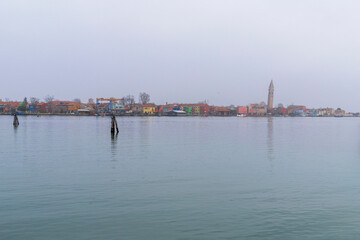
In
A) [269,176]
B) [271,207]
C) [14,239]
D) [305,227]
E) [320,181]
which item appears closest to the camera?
[14,239]

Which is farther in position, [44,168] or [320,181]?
[44,168]

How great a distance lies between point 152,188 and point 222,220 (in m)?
4.65

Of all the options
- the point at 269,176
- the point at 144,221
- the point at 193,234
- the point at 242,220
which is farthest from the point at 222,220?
the point at 269,176

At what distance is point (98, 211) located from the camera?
35.3 ft

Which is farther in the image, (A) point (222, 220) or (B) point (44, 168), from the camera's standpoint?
(B) point (44, 168)

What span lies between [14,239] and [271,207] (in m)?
7.61

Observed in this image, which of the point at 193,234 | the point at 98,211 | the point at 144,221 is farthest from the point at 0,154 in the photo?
the point at 193,234

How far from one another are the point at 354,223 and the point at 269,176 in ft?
24.0

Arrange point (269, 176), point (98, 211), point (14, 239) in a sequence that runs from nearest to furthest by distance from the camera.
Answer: point (14, 239) → point (98, 211) → point (269, 176)

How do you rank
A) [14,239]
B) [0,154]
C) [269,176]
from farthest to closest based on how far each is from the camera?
[0,154] → [269,176] → [14,239]

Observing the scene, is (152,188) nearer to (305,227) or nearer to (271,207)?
(271,207)

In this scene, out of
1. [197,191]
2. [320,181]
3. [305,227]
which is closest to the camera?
[305,227]

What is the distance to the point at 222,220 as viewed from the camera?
10086 mm

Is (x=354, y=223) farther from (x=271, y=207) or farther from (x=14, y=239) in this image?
(x=14, y=239)
